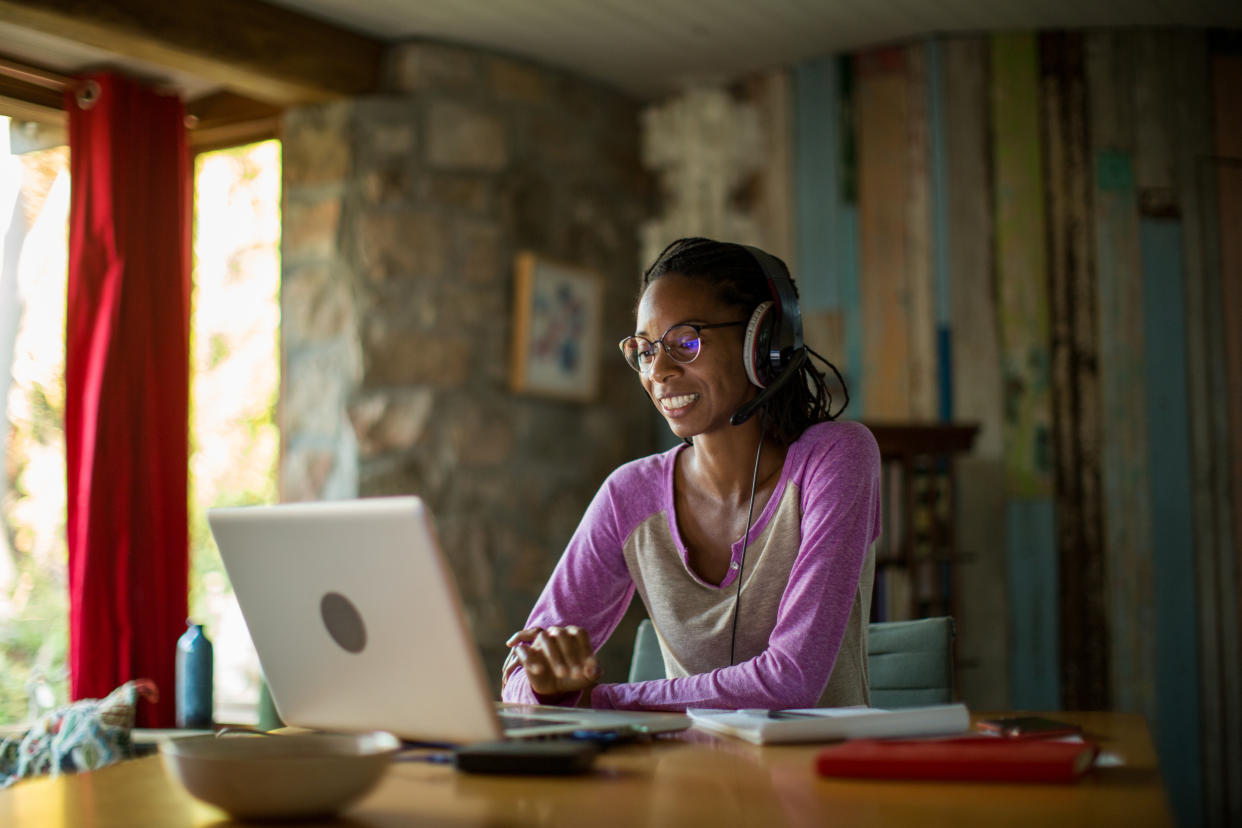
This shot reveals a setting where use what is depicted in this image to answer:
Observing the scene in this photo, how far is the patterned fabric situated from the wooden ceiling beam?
155 centimetres

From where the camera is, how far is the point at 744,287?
180 cm

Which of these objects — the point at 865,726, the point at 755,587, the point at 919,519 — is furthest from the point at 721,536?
the point at 919,519

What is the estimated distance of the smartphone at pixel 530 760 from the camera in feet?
3.24

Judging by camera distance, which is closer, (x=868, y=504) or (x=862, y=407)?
(x=868, y=504)

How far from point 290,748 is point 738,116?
324 cm

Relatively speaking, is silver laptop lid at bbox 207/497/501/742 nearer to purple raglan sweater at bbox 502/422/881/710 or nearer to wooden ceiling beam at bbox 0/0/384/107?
purple raglan sweater at bbox 502/422/881/710

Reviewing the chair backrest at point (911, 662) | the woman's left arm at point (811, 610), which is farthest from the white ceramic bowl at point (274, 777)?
the chair backrest at point (911, 662)

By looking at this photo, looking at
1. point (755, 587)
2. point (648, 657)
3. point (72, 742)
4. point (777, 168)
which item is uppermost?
point (777, 168)

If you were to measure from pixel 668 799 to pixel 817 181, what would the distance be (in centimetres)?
306

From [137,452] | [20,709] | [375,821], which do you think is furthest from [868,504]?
[20,709]

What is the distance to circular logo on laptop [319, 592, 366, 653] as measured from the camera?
1.04m

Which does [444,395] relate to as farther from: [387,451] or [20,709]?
[20,709]

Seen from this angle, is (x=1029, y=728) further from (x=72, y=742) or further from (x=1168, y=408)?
(x=1168, y=408)

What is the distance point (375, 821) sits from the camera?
34.0 inches
